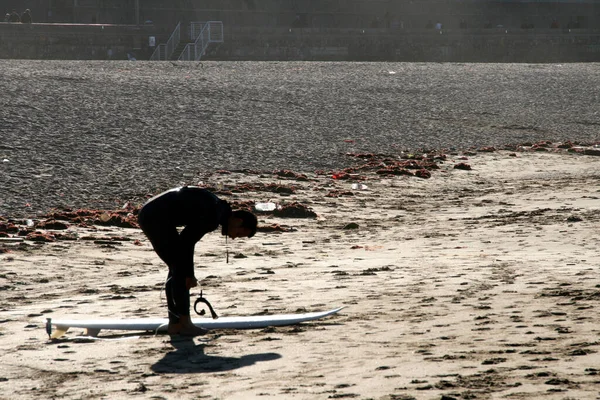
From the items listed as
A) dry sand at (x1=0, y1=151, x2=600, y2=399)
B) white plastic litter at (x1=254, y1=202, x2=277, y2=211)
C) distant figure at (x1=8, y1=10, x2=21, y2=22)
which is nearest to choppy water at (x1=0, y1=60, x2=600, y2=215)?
→ white plastic litter at (x1=254, y1=202, x2=277, y2=211)

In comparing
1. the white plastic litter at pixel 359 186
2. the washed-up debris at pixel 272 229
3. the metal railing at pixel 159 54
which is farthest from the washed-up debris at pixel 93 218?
the metal railing at pixel 159 54

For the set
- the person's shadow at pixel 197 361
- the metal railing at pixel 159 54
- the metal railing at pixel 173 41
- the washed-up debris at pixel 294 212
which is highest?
the metal railing at pixel 173 41

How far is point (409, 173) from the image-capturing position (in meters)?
18.8

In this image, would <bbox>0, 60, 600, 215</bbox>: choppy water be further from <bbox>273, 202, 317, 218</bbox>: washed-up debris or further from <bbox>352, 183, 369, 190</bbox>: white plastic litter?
<bbox>273, 202, 317, 218</bbox>: washed-up debris

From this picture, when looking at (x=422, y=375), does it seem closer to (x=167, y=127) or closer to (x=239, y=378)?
(x=239, y=378)

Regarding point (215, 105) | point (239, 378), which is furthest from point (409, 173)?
point (239, 378)

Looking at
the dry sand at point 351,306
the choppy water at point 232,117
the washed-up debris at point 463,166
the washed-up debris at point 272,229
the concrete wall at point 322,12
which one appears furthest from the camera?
the concrete wall at point 322,12

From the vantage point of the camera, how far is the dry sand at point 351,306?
6.09 meters

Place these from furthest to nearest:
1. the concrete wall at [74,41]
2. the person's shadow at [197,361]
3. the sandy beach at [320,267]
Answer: the concrete wall at [74,41], the person's shadow at [197,361], the sandy beach at [320,267]

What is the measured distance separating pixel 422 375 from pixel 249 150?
46.4 ft

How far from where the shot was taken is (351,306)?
852 cm

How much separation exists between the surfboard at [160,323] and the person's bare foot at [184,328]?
0.46 feet

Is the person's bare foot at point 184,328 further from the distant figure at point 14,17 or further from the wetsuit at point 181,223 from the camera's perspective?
the distant figure at point 14,17

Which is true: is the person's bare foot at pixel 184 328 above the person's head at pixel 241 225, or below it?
below
